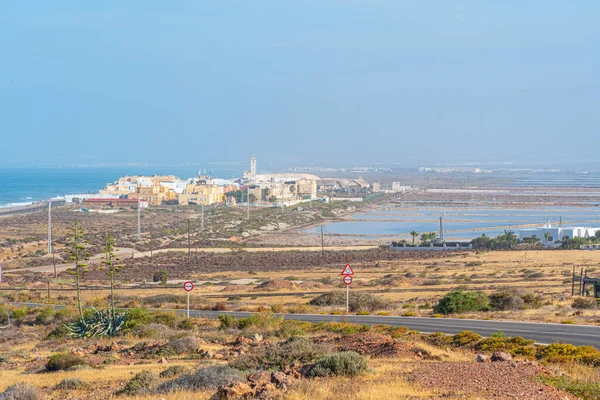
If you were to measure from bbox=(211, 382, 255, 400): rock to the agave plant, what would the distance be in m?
13.6

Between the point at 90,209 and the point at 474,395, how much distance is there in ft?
391

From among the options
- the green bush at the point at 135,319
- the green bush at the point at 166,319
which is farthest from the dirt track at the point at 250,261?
the green bush at the point at 135,319

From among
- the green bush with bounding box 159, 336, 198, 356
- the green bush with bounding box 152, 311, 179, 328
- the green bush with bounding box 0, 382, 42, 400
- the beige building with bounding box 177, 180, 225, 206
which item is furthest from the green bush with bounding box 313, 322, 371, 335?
the beige building with bounding box 177, 180, 225, 206

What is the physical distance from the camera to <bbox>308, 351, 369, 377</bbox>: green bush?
12461mm

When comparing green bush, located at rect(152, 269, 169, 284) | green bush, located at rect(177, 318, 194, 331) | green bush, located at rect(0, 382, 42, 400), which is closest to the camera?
green bush, located at rect(0, 382, 42, 400)

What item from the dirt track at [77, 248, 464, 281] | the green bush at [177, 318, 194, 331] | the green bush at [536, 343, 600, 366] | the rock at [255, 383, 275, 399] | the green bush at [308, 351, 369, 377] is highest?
the rock at [255, 383, 275, 399]

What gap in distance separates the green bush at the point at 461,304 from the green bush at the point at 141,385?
16.6 m

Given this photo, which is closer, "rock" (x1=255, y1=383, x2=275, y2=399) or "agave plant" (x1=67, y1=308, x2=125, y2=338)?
"rock" (x1=255, y1=383, x2=275, y2=399)

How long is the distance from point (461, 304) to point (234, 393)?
18543 mm

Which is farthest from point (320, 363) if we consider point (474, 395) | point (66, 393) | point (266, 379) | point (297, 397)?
point (66, 393)

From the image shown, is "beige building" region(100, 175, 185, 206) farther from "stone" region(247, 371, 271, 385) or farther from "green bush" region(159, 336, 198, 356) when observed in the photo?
"stone" region(247, 371, 271, 385)

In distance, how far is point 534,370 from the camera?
1196 centimetres

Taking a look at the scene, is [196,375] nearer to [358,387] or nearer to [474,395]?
[358,387]

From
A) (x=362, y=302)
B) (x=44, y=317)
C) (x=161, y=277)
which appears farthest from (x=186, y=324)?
(x=161, y=277)
